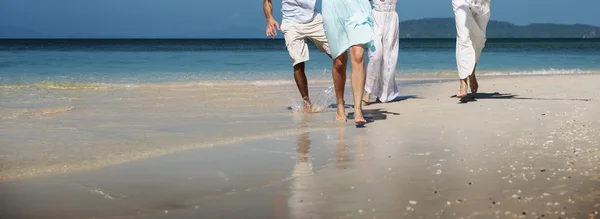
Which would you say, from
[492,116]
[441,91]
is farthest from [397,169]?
[441,91]

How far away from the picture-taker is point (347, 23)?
6.86 meters

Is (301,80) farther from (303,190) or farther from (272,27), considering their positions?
(303,190)

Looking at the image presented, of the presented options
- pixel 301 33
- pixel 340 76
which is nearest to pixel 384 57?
pixel 301 33

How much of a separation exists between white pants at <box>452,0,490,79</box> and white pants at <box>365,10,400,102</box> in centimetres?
69

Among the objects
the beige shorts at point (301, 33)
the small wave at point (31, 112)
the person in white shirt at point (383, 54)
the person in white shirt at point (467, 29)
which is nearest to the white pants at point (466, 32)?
the person in white shirt at point (467, 29)

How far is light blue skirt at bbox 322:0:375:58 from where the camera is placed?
6.82 m

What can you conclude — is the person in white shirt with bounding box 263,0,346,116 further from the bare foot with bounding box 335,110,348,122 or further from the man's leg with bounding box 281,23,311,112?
the bare foot with bounding box 335,110,348,122

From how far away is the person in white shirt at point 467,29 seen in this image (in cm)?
898

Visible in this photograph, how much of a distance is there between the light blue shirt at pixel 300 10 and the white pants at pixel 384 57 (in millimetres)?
1409

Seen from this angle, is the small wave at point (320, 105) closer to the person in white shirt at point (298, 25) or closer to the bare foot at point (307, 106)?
the bare foot at point (307, 106)

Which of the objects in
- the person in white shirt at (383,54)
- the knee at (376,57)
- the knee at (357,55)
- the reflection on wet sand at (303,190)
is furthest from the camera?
the knee at (376,57)

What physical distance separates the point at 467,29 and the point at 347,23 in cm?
263

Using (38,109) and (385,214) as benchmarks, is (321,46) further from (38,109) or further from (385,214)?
(385,214)

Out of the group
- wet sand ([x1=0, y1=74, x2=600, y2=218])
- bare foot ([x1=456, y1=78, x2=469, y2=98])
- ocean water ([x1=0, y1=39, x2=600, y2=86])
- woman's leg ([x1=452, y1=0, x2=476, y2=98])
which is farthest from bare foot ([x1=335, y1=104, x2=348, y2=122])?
ocean water ([x1=0, y1=39, x2=600, y2=86])
